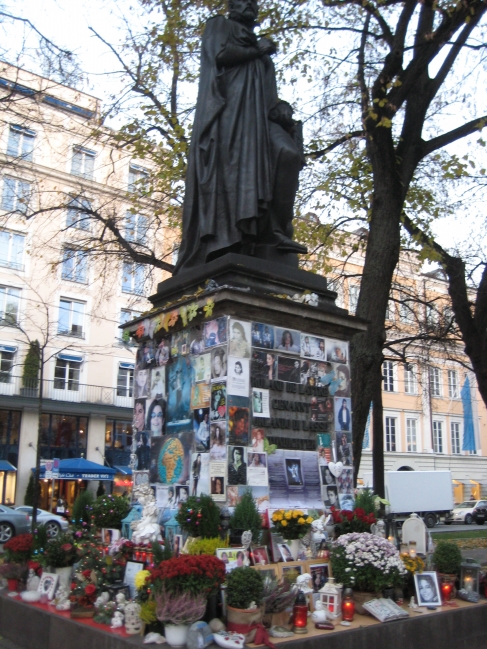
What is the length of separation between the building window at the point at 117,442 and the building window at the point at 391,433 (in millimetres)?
18702

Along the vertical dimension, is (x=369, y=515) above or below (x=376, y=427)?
below

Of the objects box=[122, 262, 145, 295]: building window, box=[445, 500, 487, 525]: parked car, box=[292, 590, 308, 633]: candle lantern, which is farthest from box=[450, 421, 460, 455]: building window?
box=[292, 590, 308, 633]: candle lantern

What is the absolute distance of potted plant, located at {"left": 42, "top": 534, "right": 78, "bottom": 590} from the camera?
639 centimetres

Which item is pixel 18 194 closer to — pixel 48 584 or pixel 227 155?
pixel 227 155

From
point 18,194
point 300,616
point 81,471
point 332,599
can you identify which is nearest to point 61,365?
point 81,471

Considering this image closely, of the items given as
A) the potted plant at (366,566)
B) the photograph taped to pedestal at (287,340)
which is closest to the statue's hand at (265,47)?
the photograph taped to pedestal at (287,340)

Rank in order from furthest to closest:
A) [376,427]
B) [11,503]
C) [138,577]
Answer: [11,503] < [376,427] < [138,577]

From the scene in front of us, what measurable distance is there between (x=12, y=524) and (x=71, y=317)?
16788 millimetres

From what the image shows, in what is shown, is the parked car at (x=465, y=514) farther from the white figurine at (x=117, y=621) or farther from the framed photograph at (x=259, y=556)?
the white figurine at (x=117, y=621)

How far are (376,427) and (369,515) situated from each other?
49.8 feet

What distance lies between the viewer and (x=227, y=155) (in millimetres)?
7586

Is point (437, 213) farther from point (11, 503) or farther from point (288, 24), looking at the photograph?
point (11, 503)

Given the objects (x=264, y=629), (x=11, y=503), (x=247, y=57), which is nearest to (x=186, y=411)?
(x=264, y=629)

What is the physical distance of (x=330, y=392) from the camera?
7316 millimetres
